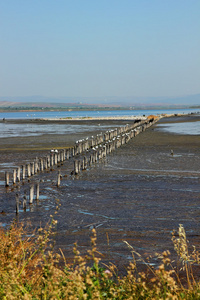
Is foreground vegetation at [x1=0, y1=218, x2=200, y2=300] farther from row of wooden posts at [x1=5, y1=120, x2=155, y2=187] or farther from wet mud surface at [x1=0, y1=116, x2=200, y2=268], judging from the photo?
row of wooden posts at [x1=5, y1=120, x2=155, y2=187]

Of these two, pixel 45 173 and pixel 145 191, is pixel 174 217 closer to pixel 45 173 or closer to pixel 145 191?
pixel 145 191

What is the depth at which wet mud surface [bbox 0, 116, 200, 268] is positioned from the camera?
1483 cm

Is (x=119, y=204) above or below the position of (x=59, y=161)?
above

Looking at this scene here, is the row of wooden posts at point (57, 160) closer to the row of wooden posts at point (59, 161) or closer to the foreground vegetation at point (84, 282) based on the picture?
the row of wooden posts at point (59, 161)

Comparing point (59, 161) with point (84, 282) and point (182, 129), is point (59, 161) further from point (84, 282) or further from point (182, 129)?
point (182, 129)

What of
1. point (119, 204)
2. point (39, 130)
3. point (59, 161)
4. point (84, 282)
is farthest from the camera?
point (39, 130)

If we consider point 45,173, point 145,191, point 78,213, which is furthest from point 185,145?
point 78,213

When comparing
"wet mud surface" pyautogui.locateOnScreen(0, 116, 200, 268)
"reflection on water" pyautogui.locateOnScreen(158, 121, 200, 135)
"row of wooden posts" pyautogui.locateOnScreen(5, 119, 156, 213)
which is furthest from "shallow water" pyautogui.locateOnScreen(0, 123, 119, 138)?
"wet mud surface" pyautogui.locateOnScreen(0, 116, 200, 268)

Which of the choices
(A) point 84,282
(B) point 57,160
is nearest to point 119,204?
(A) point 84,282

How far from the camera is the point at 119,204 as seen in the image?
20484 mm

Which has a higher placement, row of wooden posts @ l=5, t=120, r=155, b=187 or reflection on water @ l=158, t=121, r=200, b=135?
reflection on water @ l=158, t=121, r=200, b=135

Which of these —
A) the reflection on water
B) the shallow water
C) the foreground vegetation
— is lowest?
the shallow water

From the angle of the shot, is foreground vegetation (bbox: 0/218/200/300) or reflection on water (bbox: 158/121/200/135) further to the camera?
reflection on water (bbox: 158/121/200/135)

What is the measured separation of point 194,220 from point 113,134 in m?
48.4
